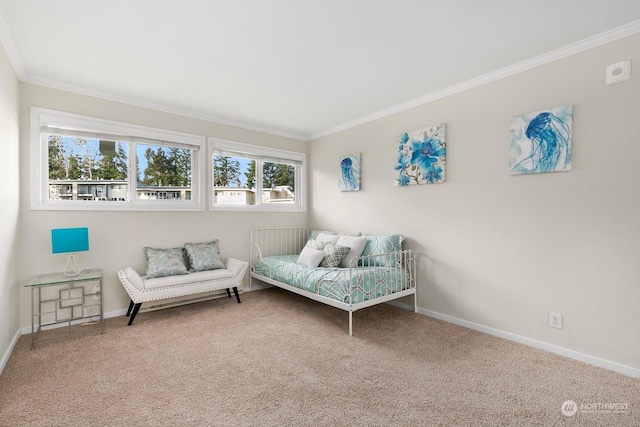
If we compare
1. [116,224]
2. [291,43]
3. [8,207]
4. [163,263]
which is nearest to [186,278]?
[163,263]

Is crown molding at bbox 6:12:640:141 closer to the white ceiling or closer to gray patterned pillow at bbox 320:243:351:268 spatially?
the white ceiling

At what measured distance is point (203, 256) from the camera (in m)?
3.64

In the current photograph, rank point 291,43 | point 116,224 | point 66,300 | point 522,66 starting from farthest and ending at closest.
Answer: point 116,224, point 66,300, point 522,66, point 291,43

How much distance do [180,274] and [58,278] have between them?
1039mm

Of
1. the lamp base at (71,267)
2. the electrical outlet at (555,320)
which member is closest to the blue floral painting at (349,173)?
the electrical outlet at (555,320)

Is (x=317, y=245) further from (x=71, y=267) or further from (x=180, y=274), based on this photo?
(x=71, y=267)

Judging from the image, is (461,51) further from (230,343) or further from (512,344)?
(230,343)

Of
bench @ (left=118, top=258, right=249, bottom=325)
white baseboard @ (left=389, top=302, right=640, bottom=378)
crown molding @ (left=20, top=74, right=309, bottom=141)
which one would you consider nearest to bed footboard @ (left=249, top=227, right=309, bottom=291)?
bench @ (left=118, top=258, right=249, bottom=325)

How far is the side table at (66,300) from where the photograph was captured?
8.96 ft

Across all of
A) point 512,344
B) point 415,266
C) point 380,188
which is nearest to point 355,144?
point 380,188

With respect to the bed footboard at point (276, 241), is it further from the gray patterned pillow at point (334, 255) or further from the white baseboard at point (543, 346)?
the white baseboard at point (543, 346)

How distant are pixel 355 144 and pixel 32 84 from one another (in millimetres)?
3527

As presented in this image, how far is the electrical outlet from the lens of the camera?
240 centimetres

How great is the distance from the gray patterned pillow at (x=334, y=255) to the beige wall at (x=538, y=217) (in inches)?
27.3
